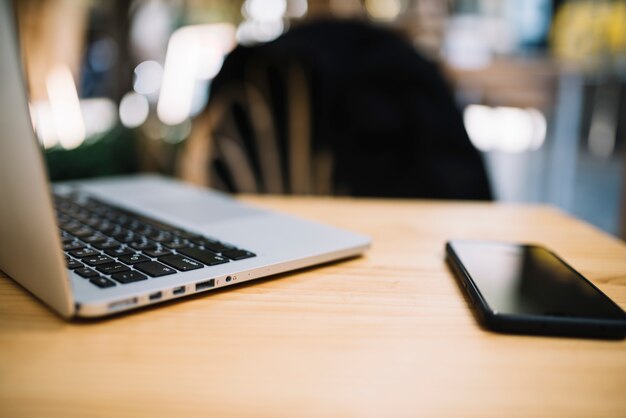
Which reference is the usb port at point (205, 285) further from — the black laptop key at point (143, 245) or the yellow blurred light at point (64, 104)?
the yellow blurred light at point (64, 104)

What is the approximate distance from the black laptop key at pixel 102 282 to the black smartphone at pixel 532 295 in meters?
0.22

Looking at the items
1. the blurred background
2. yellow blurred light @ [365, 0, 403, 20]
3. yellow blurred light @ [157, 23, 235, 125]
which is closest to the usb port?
the blurred background

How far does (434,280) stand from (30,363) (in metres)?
0.27

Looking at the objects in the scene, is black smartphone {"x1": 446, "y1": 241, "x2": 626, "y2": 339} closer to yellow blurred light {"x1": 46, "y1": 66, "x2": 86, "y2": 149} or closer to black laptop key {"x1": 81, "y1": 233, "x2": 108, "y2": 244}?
black laptop key {"x1": 81, "y1": 233, "x2": 108, "y2": 244}

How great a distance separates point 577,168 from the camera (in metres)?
3.69

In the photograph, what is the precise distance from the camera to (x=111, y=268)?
339 millimetres

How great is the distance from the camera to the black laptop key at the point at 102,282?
12.4 inches

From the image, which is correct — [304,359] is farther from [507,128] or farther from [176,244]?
[507,128]

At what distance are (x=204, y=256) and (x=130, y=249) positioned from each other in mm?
57

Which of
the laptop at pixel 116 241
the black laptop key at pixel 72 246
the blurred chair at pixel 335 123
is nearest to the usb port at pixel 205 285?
the laptop at pixel 116 241

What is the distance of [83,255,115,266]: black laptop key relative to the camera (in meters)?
0.35

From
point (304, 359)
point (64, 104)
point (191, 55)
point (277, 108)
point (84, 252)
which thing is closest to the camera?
point (304, 359)

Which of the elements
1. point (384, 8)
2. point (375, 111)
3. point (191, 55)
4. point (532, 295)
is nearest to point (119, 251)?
point (532, 295)

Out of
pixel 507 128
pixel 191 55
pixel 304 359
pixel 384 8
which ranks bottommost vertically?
pixel 507 128
